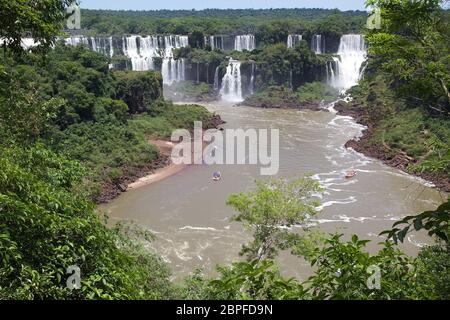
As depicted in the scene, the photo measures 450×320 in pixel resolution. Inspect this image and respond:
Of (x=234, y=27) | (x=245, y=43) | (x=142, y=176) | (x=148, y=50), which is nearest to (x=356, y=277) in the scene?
(x=142, y=176)

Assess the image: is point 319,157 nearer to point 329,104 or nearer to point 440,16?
point 329,104

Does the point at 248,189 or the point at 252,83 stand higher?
the point at 252,83

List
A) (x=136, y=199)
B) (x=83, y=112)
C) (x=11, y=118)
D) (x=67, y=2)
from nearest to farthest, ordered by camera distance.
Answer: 1. (x=67, y=2)
2. (x=11, y=118)
3. (x=136, y=199)
4. (x=83, y=112)

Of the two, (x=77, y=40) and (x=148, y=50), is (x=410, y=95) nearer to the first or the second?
(x=77, y=40)

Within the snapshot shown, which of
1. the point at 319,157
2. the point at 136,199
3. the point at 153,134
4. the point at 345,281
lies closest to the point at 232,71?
the point at 153,134

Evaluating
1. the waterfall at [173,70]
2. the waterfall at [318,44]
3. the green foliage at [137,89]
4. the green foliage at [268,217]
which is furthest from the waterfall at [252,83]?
the green foliage at [268,217]

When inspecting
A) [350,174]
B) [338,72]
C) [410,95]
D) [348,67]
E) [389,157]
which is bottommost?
[350,174]
